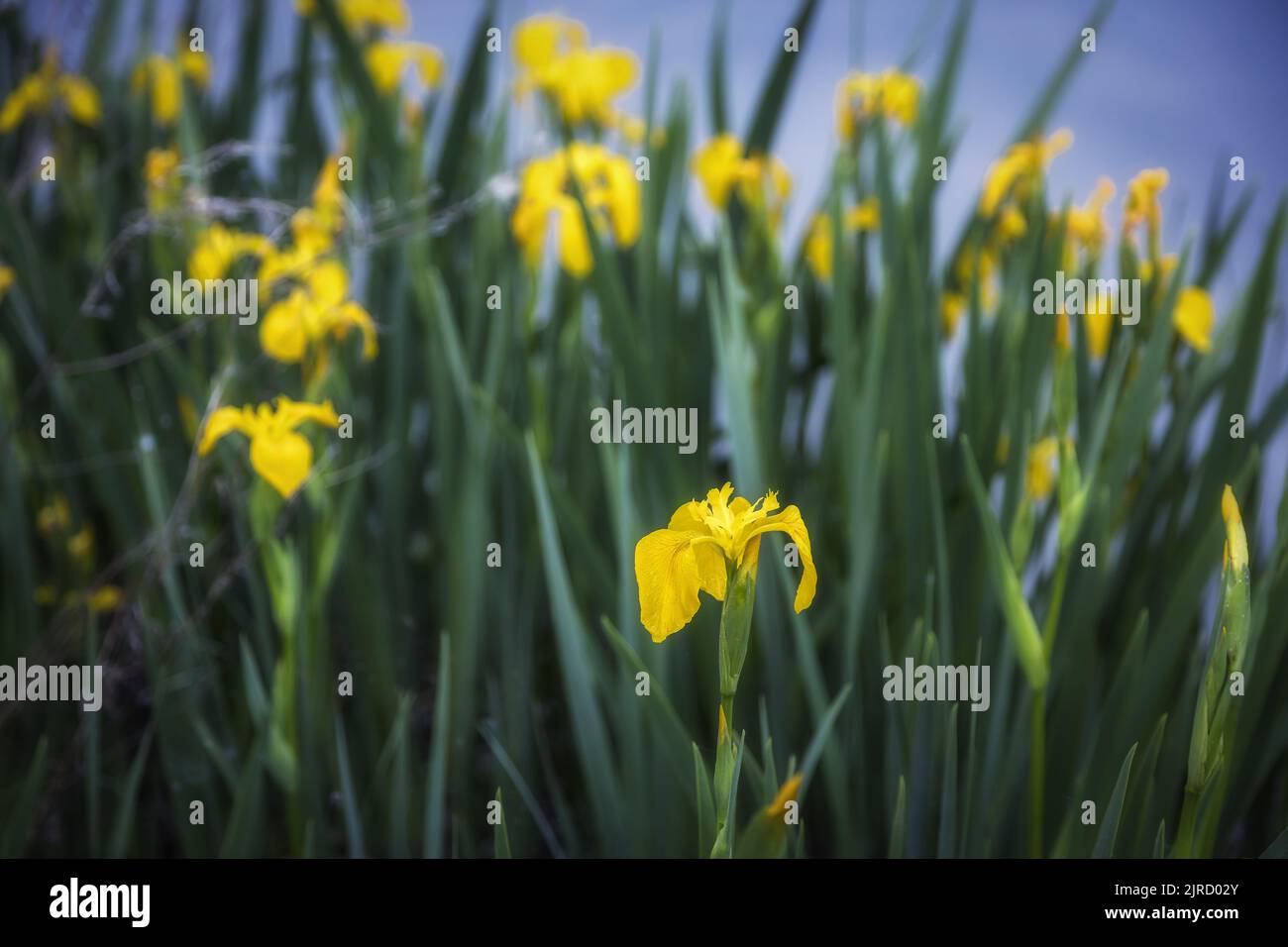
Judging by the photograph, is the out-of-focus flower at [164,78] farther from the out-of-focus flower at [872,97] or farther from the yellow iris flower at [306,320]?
the out-of-focus flower at [872,97]

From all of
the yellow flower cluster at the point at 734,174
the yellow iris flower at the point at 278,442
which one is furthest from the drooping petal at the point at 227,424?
the yellow flower cluster at the point at 734,174

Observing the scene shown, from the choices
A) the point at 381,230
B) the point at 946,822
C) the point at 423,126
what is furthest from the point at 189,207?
the point at 946,822

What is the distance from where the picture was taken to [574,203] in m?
1.01

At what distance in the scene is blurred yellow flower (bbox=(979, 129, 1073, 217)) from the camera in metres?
1.07

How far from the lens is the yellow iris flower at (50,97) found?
1.31 m

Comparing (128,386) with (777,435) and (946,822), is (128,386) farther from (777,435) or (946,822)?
(946,822)

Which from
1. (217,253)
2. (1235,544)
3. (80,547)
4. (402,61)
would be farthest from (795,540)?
(402,61)

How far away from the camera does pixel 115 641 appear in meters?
1.05

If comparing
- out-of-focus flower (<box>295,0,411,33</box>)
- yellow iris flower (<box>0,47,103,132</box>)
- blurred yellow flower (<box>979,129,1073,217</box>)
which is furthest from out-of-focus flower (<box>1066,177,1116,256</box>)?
yellow iris flower (<box>0,47,103,132</box>)

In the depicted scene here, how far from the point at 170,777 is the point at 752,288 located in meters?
0.74

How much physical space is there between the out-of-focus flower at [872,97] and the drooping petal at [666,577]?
2.66ft

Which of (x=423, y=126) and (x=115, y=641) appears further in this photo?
(x=423, y=126)
